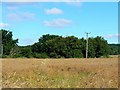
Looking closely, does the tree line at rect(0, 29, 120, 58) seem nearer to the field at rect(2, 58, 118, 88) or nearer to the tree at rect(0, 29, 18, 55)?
the tree at rect(0, 29, 18, 55)

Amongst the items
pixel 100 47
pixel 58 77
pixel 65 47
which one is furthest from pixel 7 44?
pixel 58 77

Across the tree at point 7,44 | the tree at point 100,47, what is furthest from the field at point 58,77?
the tree at point 100,47

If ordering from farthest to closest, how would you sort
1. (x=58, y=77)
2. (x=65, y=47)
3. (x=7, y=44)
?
(x=65, y=47), (x=7, y=44), (x=58, y=77)

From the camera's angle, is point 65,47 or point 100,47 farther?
point 100,47

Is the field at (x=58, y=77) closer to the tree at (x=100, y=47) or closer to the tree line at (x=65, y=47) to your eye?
the tree line at (x=65, y=47)

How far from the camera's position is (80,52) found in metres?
75.2

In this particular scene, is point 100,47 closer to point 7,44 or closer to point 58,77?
point 7,44

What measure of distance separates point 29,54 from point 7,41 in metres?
8.89

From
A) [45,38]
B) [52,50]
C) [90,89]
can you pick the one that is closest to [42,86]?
[90,89]

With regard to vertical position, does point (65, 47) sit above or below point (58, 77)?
above

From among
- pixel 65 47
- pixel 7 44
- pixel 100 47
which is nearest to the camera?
pixel 7 44

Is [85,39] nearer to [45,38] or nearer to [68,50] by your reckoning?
[68,50]

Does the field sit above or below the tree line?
below

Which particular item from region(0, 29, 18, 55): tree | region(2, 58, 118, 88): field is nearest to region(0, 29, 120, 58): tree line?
region(0, 29, 18, 55): tree
